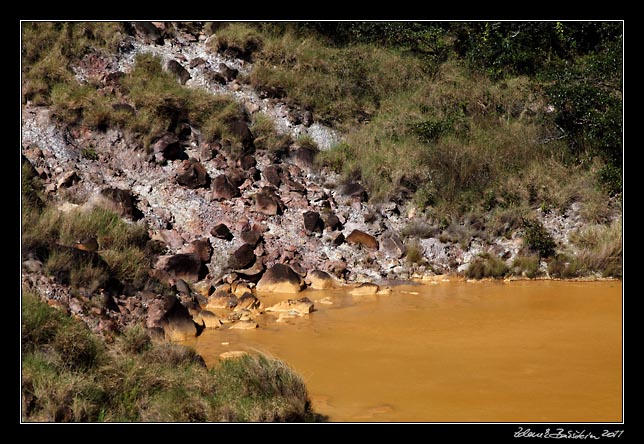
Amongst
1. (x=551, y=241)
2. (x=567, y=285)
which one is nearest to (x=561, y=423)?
(x=567, y=285)

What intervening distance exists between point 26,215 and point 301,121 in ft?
23.3

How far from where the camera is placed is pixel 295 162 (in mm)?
15273

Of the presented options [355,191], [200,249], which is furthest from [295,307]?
[355,191]

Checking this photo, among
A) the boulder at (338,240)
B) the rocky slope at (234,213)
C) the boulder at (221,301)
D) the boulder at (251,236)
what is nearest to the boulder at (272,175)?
the rocky slope at (234,213)

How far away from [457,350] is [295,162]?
7579 mm

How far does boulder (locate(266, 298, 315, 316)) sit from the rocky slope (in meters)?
0.34

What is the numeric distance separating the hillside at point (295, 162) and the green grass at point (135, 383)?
196 centimetres

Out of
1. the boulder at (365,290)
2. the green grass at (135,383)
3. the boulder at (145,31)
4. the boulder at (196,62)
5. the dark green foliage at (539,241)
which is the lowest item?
the boulder at (365,290)

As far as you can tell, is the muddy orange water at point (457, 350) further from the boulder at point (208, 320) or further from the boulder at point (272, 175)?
the boulder at point (272, 175)

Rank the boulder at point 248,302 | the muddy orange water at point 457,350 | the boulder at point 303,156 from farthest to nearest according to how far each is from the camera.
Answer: the boulder at point 303,156, the boulder at point 248,302, the muddy orange water at point 457,350

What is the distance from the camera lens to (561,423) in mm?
6039

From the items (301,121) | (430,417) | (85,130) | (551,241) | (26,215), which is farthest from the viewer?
(301,121)

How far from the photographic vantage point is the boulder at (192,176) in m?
13.6

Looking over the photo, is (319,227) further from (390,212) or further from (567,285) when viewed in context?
(567,285)
